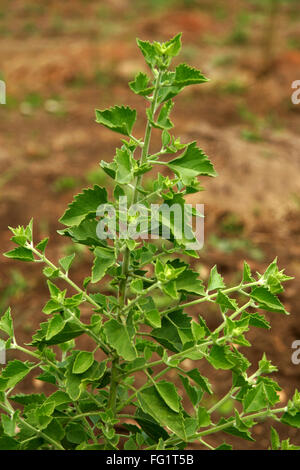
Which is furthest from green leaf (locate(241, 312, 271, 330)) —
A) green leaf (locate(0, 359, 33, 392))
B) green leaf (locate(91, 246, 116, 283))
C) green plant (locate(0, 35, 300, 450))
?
green leaf (locate(0, 359, 33, 392))

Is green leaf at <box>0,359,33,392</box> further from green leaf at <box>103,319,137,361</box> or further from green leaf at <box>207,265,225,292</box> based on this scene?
green leaf at <box>207,265,225,292</box>

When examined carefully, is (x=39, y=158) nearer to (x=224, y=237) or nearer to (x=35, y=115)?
(x=35, y=115)

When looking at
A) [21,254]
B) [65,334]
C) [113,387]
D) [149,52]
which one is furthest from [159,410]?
[149,52]

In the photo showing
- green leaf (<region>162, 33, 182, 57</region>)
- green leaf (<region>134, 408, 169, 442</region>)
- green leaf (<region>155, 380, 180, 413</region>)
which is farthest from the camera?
green leaf (<region>134, 408, 169, 442</region>)

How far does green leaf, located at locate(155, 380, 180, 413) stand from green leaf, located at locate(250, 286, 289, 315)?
0.31m

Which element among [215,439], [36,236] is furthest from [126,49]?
[215,439]

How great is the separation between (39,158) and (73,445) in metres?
4.73

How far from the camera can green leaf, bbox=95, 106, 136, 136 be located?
1430 mm

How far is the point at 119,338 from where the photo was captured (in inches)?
57.9

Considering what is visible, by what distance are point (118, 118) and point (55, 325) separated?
1.75 ft

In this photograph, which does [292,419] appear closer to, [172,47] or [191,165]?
[191,165]

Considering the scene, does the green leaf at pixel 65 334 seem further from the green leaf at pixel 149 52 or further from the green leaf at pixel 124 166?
the green leaf at pixel 149 52

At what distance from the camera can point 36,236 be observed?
177 inches
